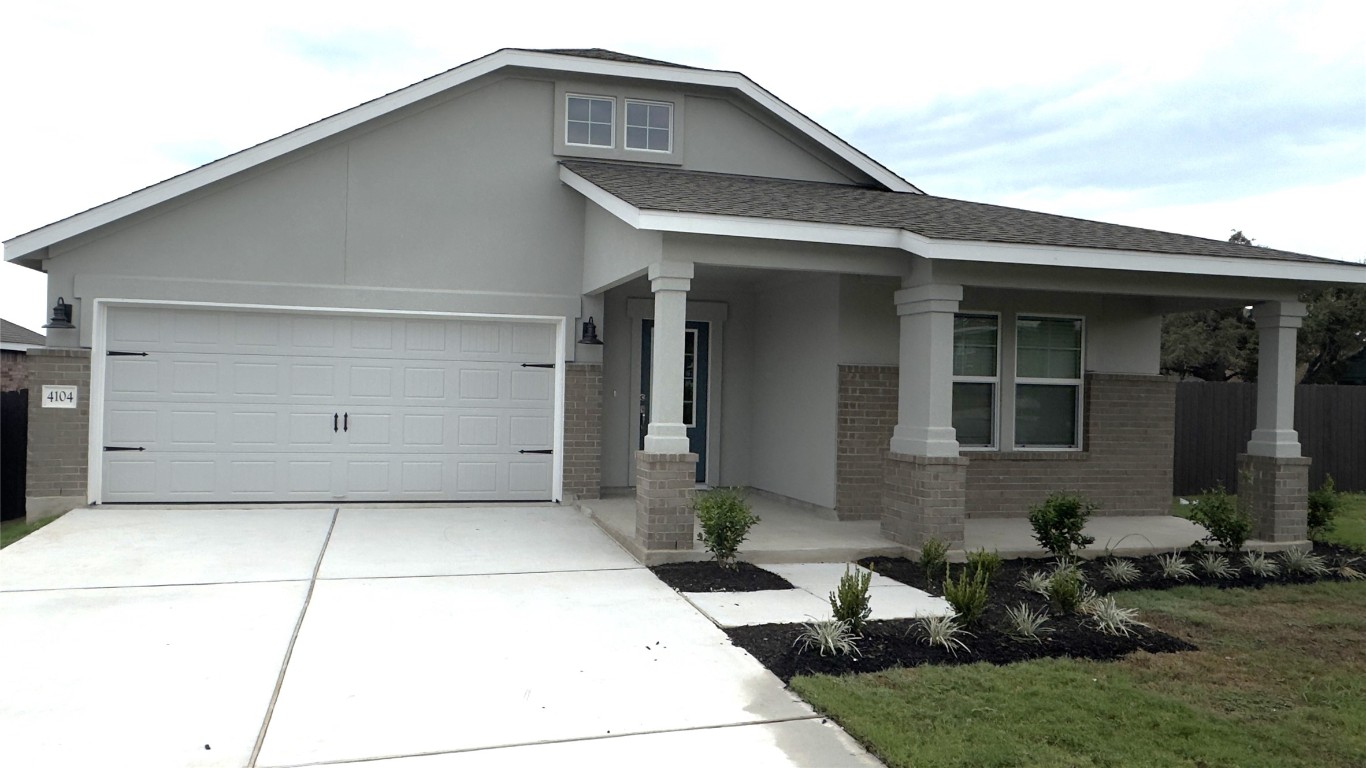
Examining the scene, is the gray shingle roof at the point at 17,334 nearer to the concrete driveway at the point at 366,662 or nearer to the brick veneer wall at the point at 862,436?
the concrete driveway at the point at 366,662

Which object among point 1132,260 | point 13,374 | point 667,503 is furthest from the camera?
point 13,374

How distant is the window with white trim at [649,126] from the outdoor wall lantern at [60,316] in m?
6.56

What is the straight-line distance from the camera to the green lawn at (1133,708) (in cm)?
482

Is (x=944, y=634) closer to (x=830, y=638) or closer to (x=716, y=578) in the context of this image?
(x=830, y=638)

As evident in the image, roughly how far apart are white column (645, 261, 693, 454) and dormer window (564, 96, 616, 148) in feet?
12.9

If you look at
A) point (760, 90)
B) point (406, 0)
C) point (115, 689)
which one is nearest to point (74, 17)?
point (406, 0)

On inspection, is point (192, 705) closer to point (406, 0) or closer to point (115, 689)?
point (115, 689)

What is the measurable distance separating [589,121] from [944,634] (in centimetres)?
822

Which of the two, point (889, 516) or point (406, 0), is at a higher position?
point (406, 0)

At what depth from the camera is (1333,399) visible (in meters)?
17.1

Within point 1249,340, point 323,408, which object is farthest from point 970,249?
point 1249,340

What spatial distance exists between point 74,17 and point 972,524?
11.6 metres

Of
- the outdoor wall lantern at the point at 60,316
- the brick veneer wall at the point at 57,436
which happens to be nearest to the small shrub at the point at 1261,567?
the brick veneer wall at the point at 57,436

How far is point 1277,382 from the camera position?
36.0 ft
